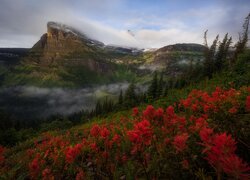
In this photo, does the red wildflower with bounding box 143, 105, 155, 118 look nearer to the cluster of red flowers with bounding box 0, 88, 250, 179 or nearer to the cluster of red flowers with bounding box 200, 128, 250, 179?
the cluster of red flowers with bounding box 0, 88, 250, 179

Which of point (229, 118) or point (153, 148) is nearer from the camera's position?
point (229, 118)

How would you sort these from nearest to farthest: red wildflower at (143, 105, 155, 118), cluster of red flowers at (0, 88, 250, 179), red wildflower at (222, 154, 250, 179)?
red wildflower at (222, 154, 250, 179) < cluster of red flowers at (0, 88, 250, 179) < red wildflower at (143, 105, 155, 118)

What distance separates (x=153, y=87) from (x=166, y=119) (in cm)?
5340

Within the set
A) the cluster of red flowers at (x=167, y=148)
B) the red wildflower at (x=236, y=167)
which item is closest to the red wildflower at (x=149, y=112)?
the cluster of red flowers at (x=167, y=148)

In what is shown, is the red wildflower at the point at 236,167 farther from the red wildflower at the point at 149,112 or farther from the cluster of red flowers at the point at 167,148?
the red wildflower at the point at 149,112

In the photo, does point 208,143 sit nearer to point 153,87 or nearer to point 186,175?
point 186,175

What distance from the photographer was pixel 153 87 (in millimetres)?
57812

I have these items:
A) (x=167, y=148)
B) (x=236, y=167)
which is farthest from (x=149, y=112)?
(x=236, y=167)

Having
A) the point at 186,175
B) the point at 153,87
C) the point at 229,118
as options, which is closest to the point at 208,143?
the point at 186,175

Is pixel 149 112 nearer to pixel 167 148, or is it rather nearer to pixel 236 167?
pixel 167 148

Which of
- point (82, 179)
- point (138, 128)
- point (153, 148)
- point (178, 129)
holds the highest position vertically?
point (138, 128)

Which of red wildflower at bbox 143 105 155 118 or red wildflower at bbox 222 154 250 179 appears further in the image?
red wildflower at bbox 143 105 155 118

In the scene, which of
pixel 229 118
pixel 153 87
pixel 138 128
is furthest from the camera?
pixel 153 87

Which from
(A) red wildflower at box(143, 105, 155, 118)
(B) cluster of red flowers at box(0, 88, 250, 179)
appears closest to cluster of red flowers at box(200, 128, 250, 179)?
(B) cluster of red flowers at box(0, 88, 250, 179)
